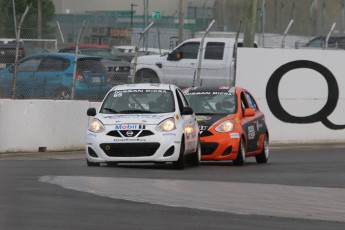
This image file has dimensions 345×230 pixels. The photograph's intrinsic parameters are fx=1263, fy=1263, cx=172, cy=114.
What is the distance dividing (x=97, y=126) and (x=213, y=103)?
11.3 ft

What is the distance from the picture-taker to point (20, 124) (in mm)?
25547

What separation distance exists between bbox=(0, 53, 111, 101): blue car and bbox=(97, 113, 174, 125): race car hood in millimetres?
6906

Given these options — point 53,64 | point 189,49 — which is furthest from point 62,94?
point 189,49

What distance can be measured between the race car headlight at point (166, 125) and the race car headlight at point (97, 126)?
0.92m

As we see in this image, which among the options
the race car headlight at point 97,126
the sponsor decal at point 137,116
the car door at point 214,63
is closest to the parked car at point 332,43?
the car door at point 214,63

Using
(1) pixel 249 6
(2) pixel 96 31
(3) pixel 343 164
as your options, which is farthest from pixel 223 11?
(3) pixel 343 164

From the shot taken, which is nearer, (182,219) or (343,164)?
(182,219)

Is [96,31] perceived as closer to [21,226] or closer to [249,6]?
[249,6]

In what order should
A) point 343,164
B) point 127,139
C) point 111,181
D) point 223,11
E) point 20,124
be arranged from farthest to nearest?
point 223,11 < point 20,124 < point 343,164 < point 127,139 < point 111,181

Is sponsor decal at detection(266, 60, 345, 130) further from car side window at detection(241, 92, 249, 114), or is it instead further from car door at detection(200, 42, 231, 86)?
car side window at detection(241, 92, 249, 114)

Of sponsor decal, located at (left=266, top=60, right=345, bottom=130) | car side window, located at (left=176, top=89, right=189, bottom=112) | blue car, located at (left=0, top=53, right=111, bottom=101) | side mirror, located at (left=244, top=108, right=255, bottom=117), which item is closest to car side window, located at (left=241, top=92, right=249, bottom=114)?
side mirror, located at (left=244, top=108, right=255, bottom=117)

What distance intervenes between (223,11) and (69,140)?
Result: 24581mm

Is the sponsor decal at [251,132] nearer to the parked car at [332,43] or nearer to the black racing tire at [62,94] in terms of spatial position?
the black racing tire at [62,94]

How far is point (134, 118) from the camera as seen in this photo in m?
20.3
